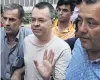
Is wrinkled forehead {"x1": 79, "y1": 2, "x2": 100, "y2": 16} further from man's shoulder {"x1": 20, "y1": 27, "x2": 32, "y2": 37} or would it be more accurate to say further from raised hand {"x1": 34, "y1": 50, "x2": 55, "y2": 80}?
man's shoulder {"x1": 20, "y1": 27, "x2": 32, "y2": 37}

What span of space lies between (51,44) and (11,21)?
86 cm

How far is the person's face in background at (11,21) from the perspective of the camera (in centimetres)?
352

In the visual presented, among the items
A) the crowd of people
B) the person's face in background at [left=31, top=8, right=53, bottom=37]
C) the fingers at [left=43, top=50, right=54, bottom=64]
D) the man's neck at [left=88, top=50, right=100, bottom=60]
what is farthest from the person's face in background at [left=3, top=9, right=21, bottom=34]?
Result: the man's neck at [left=88, top=50, right=100, bottom=60]

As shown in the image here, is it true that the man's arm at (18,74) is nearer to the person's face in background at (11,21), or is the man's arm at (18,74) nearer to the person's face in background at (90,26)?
the person's face in background at (11,21)

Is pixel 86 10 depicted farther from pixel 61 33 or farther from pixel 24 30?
pixel 61 33

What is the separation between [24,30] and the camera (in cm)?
361

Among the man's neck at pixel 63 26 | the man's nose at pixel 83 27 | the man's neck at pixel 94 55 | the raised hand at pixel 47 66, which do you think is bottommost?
the raised hand at pixel 47 66

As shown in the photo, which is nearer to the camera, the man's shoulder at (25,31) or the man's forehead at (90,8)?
the man's forehead at (90,8)

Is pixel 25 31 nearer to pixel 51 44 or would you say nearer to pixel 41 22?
pixel 41 22

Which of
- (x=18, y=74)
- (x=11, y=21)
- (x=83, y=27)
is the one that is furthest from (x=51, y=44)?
(x=83, y=27)

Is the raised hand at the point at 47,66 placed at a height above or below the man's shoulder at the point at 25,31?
below

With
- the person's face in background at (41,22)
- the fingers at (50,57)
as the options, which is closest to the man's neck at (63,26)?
the person's face in background at (41,22)

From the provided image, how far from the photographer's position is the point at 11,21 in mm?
3590

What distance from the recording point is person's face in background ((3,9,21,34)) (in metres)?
3.52
